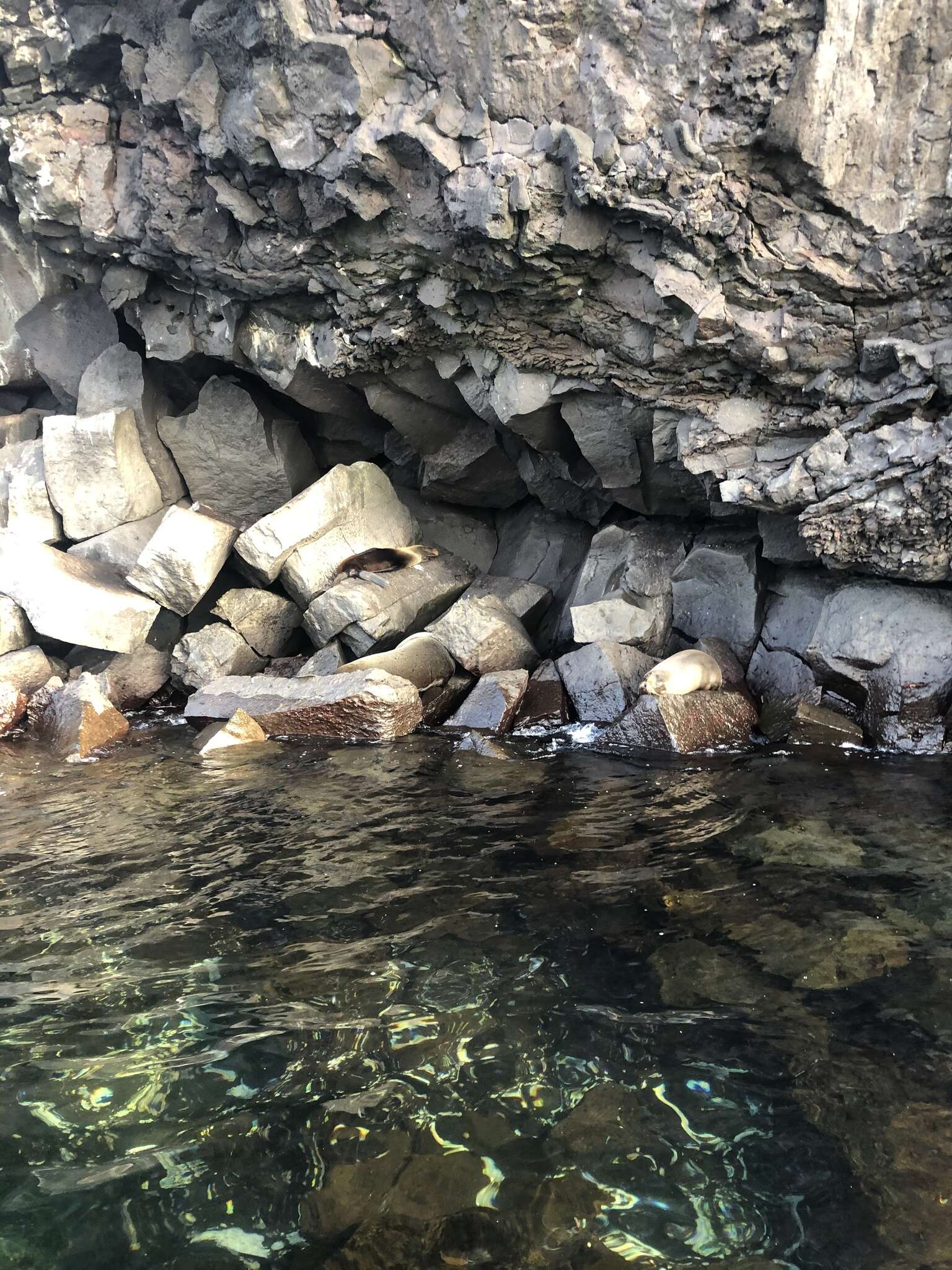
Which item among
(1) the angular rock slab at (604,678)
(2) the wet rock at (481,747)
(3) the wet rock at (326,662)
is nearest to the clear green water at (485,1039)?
(2) the wet rock at (481,747)

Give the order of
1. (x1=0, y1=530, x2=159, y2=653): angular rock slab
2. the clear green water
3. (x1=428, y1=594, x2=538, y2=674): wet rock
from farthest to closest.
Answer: (x1=0, y1=530, x2=159, y2=653): angular rock slab → (x1=428, y1=594, x2=538, y2=674): wet rock → the clear green water

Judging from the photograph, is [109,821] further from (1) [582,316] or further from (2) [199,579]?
(1) [582,316]

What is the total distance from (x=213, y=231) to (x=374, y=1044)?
871cm

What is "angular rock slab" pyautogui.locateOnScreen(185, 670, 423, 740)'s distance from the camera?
870cm

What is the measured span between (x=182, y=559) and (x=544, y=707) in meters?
4.48

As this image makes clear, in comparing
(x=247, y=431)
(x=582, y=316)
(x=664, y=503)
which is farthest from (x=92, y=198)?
(x=664, y=503)

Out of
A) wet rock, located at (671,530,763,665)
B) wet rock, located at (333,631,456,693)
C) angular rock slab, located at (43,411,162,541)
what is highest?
angular rock slab, located at (43,411,162,541)

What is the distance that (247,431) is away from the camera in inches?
449

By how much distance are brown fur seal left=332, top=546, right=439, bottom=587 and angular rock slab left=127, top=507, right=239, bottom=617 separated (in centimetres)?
139

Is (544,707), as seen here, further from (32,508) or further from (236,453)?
(32,508)

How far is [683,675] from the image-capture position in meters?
8.18

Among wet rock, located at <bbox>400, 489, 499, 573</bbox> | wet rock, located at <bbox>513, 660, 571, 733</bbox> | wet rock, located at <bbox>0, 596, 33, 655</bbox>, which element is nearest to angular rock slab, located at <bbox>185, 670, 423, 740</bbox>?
wet rock, located at <bbox>513, 660, 571, 733</bbox>

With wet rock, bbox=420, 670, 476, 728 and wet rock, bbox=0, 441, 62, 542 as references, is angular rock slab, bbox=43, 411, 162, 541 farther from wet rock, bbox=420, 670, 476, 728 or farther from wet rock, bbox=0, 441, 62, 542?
wet rock, bbox=420, 670, 476, 728

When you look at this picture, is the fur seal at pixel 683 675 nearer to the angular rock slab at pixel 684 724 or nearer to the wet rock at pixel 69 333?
the angular rock slab at pixel 684 724
